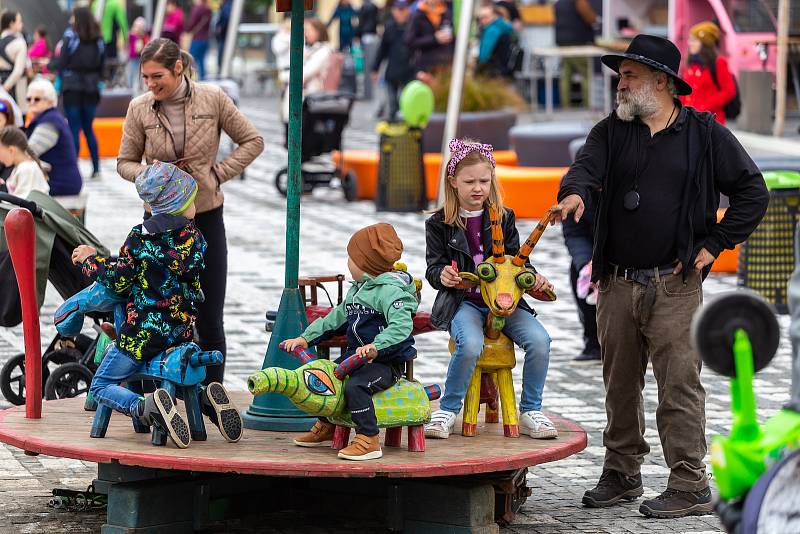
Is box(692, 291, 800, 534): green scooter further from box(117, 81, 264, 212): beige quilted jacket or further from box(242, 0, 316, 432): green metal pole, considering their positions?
A: box(117, 81, 264, 212): beige quilted jacket

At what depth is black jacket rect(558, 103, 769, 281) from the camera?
703 cm

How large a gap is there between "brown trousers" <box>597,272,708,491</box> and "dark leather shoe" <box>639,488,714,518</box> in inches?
1.2

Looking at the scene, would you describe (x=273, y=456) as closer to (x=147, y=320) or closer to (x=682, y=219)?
(x=147, y=320)

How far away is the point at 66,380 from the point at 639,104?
3.54 m

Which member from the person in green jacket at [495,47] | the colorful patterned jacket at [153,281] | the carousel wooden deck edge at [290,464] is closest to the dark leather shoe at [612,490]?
the carousel wooden deck edge at [290,464]

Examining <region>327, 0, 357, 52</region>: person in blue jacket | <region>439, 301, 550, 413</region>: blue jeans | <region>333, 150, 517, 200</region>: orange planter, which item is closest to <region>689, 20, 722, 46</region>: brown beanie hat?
<region>333, 150, 517, 200</region>: orange planter

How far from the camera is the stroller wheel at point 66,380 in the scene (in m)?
8.82

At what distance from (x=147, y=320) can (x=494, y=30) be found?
60.3 feet

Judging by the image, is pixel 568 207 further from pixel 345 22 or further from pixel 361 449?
pixel 345 22

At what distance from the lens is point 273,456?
6.43 m

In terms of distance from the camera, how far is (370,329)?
6648 millimetres

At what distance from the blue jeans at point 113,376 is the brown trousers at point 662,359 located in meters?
2.00

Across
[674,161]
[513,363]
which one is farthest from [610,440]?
[674,161]

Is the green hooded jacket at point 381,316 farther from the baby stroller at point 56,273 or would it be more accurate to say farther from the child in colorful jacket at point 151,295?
the baby stroller at point 56,273
